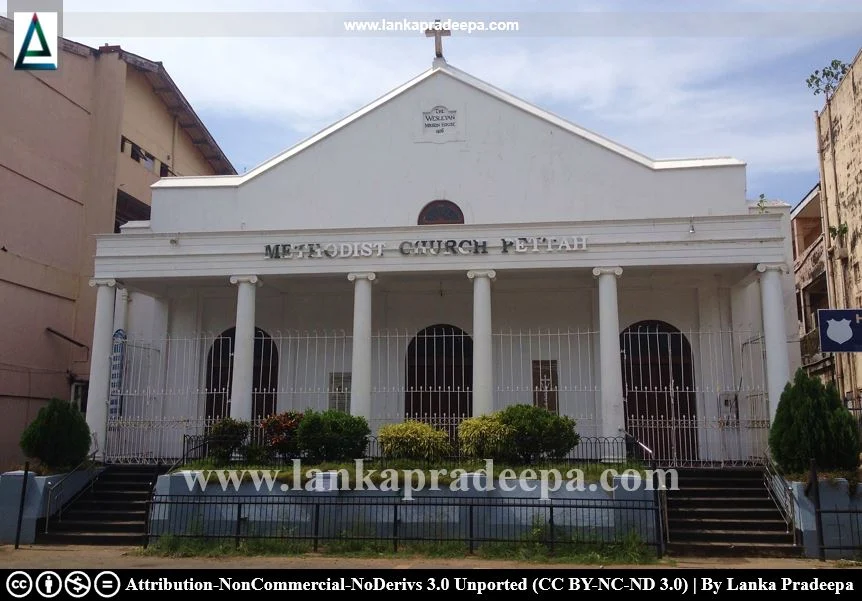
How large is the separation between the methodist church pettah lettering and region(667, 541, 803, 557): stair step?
6.56 m

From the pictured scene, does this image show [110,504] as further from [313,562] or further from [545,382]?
[545,382]

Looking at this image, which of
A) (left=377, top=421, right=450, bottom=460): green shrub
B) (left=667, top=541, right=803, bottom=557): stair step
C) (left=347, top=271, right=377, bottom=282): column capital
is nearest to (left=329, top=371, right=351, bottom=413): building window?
(left=347, top=271, right=377, bottom=282): column capital

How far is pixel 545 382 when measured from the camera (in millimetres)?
18625

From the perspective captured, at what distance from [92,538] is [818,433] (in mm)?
12747

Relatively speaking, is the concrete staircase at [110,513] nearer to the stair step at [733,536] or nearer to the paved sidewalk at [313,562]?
the paved sidewalk at [313,562]


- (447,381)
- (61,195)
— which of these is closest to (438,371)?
(447,381)

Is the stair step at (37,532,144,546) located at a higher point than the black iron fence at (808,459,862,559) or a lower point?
lower

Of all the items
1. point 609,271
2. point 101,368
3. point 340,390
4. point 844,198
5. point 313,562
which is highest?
point 844,198

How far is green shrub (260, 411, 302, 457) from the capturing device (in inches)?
613

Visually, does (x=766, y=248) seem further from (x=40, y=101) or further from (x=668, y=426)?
(x=40, y=101)

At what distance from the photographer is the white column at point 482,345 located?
16.3 metres

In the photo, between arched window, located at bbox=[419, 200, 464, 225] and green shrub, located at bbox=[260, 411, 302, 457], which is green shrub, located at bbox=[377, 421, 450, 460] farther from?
arched window, located at bbox=[419, 200, 464, 225]
